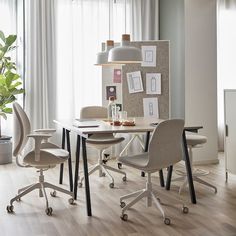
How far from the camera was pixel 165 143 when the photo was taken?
133 inches

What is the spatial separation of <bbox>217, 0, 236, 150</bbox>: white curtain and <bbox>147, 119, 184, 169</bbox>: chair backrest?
3977mm

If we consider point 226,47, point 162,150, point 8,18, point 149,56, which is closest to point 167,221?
point 162,150

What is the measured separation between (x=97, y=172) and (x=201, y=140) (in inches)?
64.9

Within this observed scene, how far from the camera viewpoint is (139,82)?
19.4 ft

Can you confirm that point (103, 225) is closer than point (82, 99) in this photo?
Yes

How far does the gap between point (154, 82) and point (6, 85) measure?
211 centimetres

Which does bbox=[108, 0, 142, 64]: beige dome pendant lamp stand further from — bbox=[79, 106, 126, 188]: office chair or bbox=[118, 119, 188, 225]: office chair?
bbox=[79, 106, 126, 188]: office chair

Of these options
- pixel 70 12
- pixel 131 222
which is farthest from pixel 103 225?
pixel 70 12

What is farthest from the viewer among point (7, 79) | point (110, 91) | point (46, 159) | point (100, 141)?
point (110, 91)

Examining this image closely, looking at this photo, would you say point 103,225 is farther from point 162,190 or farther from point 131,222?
point 162,190

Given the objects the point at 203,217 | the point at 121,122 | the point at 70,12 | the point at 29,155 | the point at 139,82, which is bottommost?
the point at 203,217

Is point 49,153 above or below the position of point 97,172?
above

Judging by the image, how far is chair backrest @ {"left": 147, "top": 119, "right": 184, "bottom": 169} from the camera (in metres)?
3.31

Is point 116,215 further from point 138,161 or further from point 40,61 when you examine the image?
point 40,61
